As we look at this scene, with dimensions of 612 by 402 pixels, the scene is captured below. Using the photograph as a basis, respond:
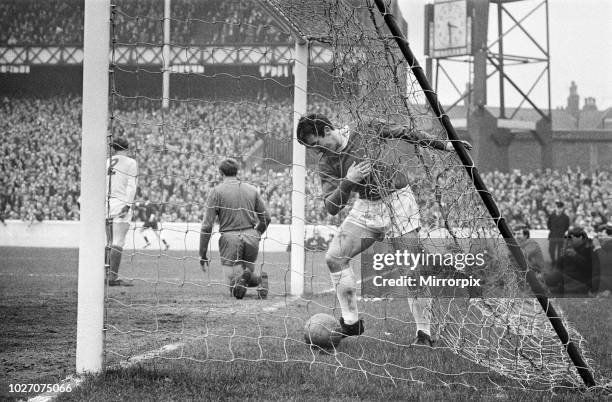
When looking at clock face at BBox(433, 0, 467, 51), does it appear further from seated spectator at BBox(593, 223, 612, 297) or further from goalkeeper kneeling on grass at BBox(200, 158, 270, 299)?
goalkeeper kneeling on grass at BBox(200, 158, 270, 299)

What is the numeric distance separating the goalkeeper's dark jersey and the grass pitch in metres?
0.78

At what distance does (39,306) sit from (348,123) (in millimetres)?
3733

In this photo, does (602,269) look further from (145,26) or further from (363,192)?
(145,26)

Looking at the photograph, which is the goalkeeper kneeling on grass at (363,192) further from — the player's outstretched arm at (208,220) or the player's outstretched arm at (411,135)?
the player's outstretched arm at (208,220)

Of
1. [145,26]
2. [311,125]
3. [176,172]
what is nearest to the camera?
[311,125]

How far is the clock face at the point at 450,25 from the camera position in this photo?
26.7 meters

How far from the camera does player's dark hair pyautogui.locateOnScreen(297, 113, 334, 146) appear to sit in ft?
15.5

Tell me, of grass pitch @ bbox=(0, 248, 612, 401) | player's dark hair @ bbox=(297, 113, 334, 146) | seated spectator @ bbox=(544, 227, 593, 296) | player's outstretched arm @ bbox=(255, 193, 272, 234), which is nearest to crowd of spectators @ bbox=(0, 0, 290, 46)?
seated spectator @ bbox=(544, 227, 593, 296)

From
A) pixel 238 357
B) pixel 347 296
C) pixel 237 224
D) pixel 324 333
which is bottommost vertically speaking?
pixel 238 357

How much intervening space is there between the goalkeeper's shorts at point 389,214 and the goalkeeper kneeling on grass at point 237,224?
9.11ft

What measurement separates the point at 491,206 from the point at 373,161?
909mm

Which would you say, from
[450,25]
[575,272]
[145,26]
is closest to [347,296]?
[575,272]

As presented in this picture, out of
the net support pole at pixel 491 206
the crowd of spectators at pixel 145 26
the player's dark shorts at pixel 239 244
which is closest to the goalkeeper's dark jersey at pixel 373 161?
the net support pole at pixel 491 206

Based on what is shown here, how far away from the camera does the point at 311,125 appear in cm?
477
